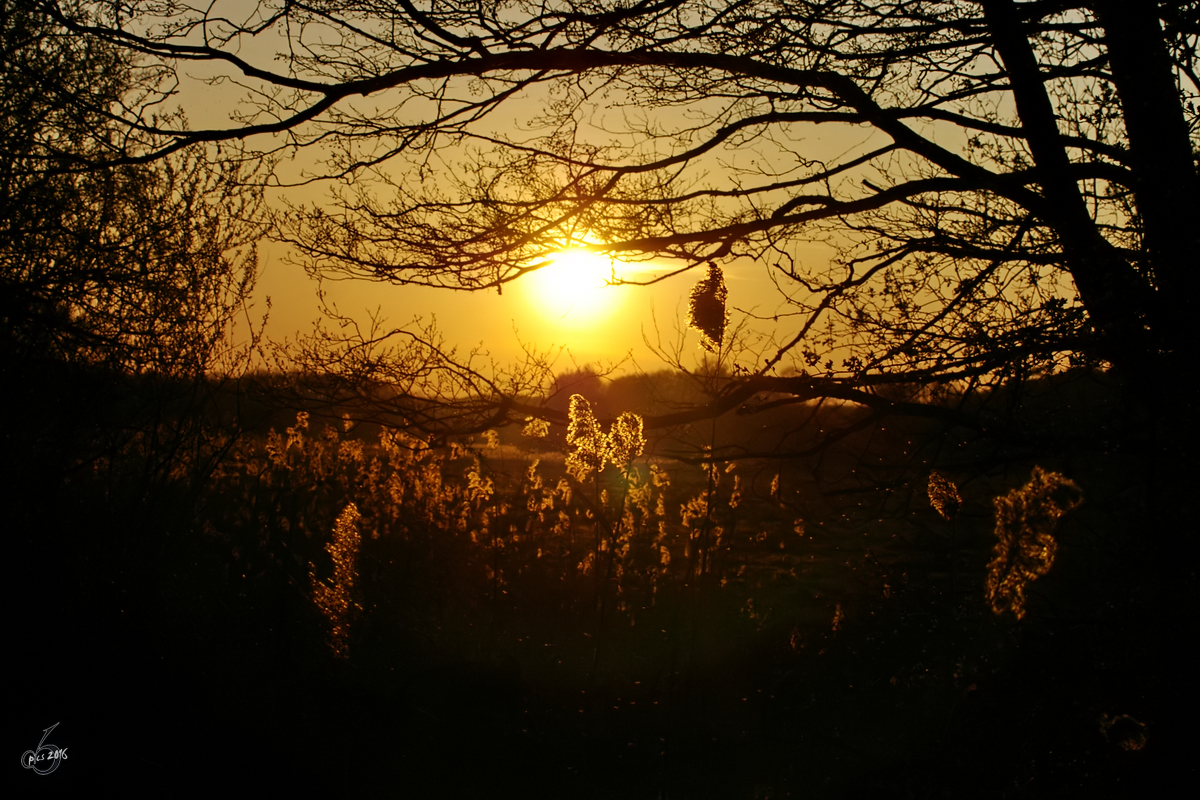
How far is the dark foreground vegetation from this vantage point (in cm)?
465

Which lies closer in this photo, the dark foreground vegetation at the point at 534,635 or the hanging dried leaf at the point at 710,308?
the dark foreground vegetation at the point at 534,635

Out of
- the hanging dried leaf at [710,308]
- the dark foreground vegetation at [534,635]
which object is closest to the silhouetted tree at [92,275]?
the dark foreground vegetation at [534,635]

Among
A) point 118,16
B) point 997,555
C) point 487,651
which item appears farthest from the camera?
point 997,555

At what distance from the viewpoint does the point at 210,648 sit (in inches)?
205

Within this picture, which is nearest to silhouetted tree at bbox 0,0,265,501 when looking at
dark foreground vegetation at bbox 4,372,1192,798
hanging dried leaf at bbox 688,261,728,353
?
dark foreground vegetation at bbox 4,372,1192,798

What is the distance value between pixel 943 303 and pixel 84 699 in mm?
5205

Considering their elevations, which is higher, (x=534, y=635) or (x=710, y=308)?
(x=710, y=308)

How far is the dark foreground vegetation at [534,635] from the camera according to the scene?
4652mm

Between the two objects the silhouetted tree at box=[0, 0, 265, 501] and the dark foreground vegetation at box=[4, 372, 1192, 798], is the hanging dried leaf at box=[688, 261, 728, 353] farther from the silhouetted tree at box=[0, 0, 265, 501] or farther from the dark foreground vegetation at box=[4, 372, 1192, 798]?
the silhouetted tree at box=[0, 0, 265, 501]

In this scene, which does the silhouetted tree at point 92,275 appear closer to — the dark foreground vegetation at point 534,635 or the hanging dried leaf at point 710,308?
the dark foreground vegetation at point 534,635

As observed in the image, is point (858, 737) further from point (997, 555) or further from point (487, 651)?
point (487, 651)

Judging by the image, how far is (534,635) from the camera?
674 cm

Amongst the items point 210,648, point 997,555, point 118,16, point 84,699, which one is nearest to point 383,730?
point 210,648

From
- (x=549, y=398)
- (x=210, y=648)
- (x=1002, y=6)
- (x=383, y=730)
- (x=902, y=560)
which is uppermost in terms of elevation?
(x=1002, y=6)
